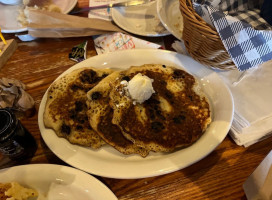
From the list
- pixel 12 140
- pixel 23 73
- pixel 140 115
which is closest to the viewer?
pixel 12 140

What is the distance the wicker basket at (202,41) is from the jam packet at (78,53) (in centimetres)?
73

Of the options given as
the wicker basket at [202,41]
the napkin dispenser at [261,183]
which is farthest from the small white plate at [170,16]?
the napkin dispenser at [261,183]

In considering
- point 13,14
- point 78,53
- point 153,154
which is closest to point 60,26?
point 78,53

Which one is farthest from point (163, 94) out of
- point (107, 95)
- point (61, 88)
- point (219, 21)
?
point (61, 88)

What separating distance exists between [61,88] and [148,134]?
0.56m

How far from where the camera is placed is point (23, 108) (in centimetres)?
122

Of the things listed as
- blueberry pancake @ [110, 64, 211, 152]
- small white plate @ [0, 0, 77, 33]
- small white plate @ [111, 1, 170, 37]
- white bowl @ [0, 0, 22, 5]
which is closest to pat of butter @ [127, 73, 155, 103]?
blueberry pancake @ [110, 64, 211, 152]

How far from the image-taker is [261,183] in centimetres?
82

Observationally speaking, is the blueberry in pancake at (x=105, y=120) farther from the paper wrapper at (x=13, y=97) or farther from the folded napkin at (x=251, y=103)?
the folded napkin at (x=251, y=103)

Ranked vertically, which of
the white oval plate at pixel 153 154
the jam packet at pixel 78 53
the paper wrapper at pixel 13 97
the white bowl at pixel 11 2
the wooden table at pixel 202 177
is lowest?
the wooden table at pixel 202 177

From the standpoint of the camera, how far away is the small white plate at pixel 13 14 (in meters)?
1.72

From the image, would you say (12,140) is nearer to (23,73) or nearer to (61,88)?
(61,88)

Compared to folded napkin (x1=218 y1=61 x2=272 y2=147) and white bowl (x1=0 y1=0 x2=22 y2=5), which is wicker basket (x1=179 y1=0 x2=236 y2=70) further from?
white bowl (x1=0 y1=0 x2=22 y2=5)

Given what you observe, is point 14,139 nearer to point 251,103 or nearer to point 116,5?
point 251,103
